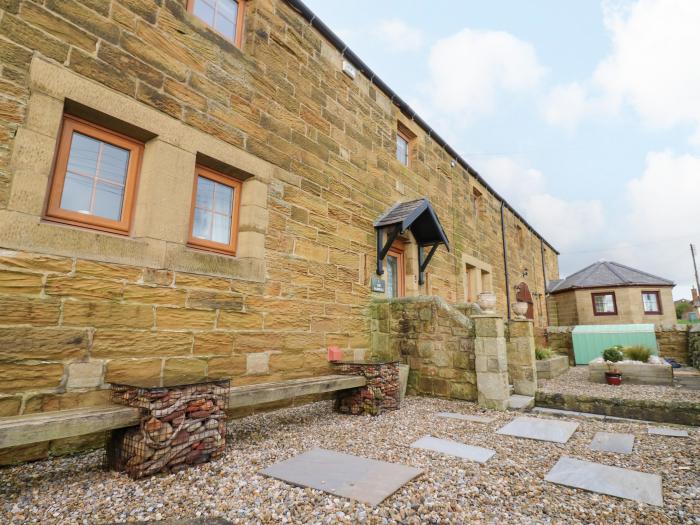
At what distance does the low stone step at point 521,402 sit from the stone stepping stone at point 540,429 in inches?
20.7

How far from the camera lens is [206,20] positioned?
4270 millimetres

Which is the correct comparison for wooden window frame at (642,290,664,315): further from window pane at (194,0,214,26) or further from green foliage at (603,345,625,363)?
window pane at (194,0,214,26)

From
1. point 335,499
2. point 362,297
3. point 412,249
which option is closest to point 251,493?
point 335,499

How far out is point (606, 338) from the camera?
34.7ft

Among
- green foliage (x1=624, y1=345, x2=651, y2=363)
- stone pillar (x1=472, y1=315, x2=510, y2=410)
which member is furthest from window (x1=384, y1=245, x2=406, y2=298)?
green foliage (x1=624, y1=345, x2=651, y2=363)

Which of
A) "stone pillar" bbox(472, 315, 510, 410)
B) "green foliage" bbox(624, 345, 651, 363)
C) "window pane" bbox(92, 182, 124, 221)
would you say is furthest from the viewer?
"green foliage" bbox(624, 345, 651, 363)

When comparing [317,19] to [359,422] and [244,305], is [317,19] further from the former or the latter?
[359,422]

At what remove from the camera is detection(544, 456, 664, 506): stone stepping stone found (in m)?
2.31

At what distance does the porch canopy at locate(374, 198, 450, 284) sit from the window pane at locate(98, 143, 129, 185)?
3.97 meters

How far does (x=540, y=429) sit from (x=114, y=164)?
5.15 meters

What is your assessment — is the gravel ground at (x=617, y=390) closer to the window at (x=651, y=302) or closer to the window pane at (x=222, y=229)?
the window pane at (x=222, y=229)

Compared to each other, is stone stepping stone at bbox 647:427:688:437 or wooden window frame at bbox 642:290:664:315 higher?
wooden window frame at bbox 642:290:664:315

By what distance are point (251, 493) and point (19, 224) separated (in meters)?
2.54

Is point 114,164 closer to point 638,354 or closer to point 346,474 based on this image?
point 346,474
